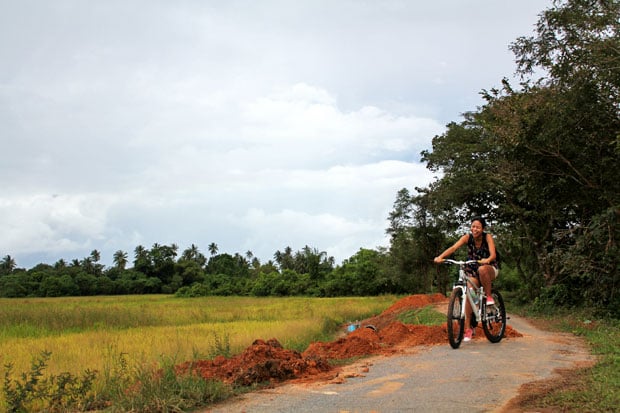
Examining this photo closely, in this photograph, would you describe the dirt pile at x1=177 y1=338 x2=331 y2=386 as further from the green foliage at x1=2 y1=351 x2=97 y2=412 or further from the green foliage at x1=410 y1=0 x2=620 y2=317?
the green foliage at x1=410 y1=0 x2=620 y2=317

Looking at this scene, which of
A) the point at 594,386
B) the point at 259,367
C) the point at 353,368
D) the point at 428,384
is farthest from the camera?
the point at 353,368

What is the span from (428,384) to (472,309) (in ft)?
10.1

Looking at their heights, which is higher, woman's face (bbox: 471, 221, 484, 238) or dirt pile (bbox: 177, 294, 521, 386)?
woman's face (bbox: 471, 221, 484, 238)

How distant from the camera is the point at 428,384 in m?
6.20

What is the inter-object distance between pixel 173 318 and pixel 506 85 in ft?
58.3

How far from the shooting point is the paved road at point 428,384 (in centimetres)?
532

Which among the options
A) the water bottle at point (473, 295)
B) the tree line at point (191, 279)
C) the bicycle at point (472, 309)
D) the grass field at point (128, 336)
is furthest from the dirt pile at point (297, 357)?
the tree line at point (191, 279)

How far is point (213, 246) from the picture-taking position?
111 m

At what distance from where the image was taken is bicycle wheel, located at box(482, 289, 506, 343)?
913 cm

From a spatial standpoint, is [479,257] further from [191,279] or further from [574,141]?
[191,279]

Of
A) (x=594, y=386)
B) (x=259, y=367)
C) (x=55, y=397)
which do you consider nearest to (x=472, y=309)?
(x=594, y=386)

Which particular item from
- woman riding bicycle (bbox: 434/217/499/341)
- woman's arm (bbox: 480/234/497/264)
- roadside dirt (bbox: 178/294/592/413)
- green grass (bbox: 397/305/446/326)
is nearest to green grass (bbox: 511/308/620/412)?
roadside dirt (bbox: 178/294/592/413)

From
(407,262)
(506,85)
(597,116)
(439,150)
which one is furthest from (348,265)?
(597,116)

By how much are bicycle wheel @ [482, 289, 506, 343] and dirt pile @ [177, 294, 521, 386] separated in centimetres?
55
